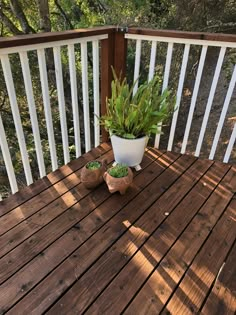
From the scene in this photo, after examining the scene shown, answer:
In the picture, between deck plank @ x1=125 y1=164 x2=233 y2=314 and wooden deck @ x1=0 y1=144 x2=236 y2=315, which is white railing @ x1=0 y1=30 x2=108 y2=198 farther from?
deck plank @ x1=125 y1=164 x2=233 y2=314

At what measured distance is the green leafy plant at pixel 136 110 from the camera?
1.87 metres

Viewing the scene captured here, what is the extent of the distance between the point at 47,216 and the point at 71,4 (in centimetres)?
516

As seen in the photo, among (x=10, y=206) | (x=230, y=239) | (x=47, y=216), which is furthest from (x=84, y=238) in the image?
(x=230, y=239)

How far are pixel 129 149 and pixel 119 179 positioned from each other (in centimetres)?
32

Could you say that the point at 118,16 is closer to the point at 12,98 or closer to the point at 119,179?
the point at 12,98

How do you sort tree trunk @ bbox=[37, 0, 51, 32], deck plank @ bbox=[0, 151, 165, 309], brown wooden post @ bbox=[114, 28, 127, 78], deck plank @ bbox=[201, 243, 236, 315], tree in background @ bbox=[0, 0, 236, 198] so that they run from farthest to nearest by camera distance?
tree in background @ bbox=[0, 0, 236, 198] → tree trunk @ bbox=[37, 0, 51, 32] → brown wooden post @ bbox=[114, 28, 127, 78] → deck plank @ bbox=[0, 151, 165, 309] → deck plank @ bbox=[201, 243, 236, 315]

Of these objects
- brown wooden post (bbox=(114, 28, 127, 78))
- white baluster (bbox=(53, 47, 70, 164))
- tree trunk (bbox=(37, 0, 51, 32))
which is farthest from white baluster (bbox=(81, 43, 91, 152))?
tree trunk (bbox=(37, 0, 51, 32))

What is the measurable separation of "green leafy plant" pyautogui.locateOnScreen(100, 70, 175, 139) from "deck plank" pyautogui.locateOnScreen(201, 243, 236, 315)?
1.02 metres

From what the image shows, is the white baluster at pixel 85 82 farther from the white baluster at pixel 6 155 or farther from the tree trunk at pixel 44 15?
the tree trunk at pixel 44 15

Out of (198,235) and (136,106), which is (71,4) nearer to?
(136,106)

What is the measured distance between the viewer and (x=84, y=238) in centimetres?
151

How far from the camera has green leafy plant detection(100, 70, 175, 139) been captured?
1.87 metres

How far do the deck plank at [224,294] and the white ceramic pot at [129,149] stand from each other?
0.96 m

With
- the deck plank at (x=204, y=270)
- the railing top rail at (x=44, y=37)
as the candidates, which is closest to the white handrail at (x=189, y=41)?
the railing top rail at (x=44, y=37)
